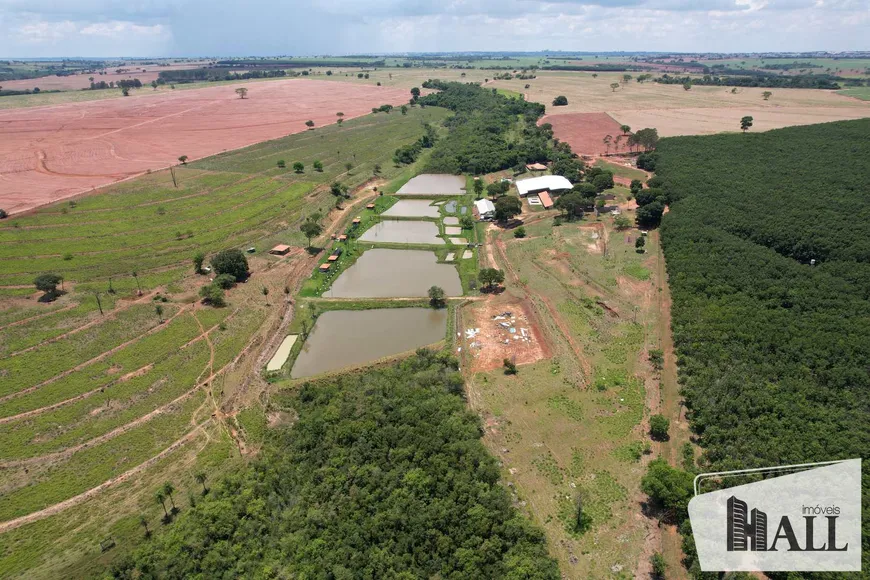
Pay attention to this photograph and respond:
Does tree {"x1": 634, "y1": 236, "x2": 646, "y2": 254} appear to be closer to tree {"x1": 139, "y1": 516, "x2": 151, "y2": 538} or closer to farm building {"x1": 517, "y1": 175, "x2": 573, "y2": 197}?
farm building {"x1": 517, "y1": 175, "x2": 573, "y2": 197}

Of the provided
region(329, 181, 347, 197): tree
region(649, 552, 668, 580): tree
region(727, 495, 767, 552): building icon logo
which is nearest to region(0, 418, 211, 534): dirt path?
region(649, 552, 668, 580): tree

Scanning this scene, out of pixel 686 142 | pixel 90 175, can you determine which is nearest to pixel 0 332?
pixel 90 175

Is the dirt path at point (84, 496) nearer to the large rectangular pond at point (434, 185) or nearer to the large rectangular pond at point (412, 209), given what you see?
the large rectangular pond at point (412, 209)

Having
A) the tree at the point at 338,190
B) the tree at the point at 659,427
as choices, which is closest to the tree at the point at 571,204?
the tree at the point at 338,190

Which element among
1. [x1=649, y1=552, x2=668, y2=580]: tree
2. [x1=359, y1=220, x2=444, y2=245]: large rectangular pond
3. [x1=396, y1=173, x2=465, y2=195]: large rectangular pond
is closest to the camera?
[x1=649, y1=552, x2=668, y2=580]: tree

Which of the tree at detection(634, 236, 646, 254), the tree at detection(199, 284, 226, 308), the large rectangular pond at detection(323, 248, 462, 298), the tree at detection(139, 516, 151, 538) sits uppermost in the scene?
the tree at detection(634, 236, 646, 254)

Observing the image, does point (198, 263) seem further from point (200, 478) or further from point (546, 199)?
point (546, 199)

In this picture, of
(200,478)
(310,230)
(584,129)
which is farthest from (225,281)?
(584,129)
